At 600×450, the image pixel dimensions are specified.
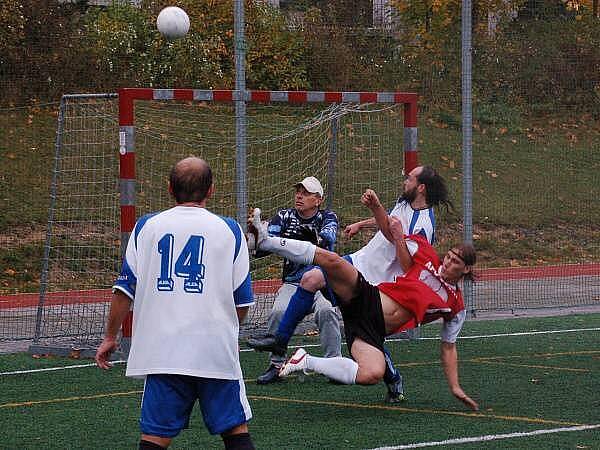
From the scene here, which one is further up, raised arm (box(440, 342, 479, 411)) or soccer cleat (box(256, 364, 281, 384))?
raised arm (box(440, 342, 479, 411))

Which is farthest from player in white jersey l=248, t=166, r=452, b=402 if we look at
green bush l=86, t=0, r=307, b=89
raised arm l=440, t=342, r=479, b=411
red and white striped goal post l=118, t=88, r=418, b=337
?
green bush l=86, t=0, r=307, b=89

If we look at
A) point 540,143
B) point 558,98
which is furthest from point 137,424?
point 540,143

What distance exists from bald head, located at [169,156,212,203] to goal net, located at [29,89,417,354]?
734 cm

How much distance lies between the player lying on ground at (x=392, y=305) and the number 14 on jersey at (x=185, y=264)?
192 cm

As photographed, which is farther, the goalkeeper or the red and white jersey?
the goalkeeper

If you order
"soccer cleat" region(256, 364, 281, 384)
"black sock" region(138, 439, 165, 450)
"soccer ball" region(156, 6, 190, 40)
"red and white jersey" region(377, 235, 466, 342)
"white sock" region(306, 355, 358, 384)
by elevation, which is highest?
"soccer ball" region(156, 6, 190, 40)

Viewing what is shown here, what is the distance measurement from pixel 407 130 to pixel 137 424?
19.6 feet

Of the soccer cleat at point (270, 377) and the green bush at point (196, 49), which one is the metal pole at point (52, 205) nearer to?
the soccer cleat at point (270, 377)

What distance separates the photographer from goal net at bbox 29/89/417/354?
13734 millimetres

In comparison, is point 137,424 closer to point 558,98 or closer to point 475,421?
point 475,421

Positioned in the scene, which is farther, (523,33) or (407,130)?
(523,33)

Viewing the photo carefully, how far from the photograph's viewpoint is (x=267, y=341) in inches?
372

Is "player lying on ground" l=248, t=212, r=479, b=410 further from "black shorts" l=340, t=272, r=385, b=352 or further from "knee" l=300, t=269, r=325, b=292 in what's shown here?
"knee" l=300, t=269, r=325, b=292

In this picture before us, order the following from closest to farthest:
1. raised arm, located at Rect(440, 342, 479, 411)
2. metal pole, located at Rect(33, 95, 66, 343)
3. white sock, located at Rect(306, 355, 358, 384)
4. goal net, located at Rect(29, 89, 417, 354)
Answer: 1. white sock, located at Rect(306, 355, 358, 384)
2. raised arm, located at Rect(440, 342, 479, 411)
3. metal pole, located at Rect(33, 95, 66, 343)
4. goal net, located at Rect(29, 89, 417, 354)
